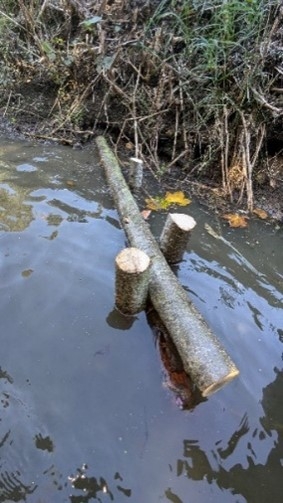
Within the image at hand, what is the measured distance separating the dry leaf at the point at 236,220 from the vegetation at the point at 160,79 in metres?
0.27

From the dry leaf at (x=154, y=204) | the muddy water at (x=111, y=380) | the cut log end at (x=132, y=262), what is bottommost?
the muddy water at (x=111, y=380)

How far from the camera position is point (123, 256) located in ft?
8.33

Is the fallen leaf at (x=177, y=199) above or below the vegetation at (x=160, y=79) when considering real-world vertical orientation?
below

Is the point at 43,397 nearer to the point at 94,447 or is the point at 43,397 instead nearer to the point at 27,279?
the point at 94,447

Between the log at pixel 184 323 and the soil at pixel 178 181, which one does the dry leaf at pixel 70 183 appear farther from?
the log at pixel 184 323

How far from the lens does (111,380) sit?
253cm

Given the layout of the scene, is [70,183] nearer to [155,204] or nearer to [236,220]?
[155,204]

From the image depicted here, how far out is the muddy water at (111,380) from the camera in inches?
83.6

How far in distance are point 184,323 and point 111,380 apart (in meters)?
0.55

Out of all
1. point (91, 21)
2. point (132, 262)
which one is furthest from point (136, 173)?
point (91, 21)

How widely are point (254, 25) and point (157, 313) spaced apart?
11.7ft

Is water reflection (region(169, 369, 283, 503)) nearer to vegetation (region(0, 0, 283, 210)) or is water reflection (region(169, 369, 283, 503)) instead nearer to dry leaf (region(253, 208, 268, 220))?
dry leaf (region(253, 208, 268, 220))

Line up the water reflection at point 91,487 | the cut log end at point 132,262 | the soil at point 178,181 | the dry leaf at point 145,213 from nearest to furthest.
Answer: the water reflection at point 91,487 → the cut log end at point 132,262 → the dry leaf at point 145,213 → the soil at point 178,181

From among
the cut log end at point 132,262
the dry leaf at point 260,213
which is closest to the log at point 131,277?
the cut log end at point 132,262
